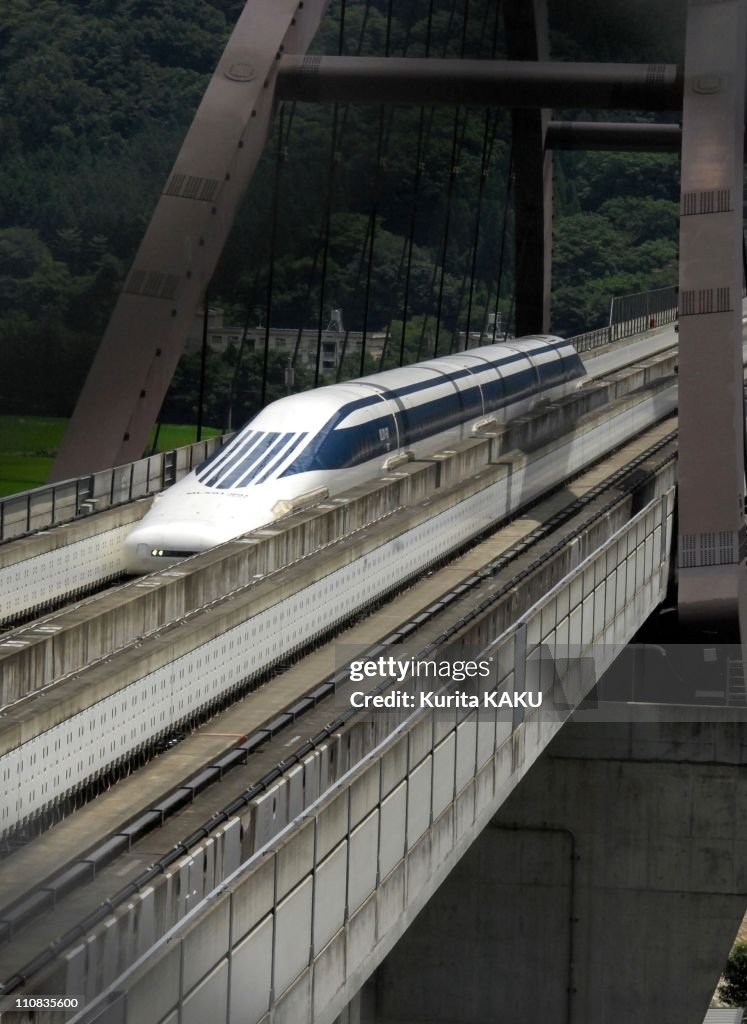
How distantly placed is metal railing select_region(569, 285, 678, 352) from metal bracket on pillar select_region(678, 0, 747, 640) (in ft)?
108


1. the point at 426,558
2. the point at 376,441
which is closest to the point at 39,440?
the point at 376,441

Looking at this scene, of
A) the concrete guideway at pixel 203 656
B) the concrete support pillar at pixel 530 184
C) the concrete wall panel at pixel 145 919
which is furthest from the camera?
the concrete support pillar at pixel 530 184

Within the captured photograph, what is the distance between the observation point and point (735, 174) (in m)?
24.3

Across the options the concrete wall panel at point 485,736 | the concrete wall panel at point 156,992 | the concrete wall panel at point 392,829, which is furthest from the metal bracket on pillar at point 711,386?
the concrete wall panel at point 156,992

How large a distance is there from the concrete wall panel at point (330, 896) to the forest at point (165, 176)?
44.7m

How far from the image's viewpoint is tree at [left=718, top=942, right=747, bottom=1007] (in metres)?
39.0

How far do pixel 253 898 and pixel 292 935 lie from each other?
783 mm

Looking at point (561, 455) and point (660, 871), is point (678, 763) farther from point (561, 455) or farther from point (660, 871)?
point (561, 455)

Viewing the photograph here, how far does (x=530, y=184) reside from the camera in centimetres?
4275

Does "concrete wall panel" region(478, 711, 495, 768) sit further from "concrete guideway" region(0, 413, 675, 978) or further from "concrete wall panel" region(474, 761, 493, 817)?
"concrete guideway" region(0, 413, 675, 978)

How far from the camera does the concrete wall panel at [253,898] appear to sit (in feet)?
28.9

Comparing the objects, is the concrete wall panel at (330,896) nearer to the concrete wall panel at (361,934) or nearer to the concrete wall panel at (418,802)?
the concrete wall panel at (361,934)

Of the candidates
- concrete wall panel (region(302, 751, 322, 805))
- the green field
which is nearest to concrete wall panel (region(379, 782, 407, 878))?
concrete wall panel (region(302, 751, 322, 805))

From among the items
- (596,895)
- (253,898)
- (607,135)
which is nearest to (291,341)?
(607,135)
